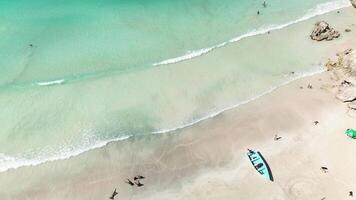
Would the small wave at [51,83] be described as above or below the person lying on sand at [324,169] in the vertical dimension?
above

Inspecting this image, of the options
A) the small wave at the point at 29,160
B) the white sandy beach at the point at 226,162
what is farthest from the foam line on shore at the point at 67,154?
the white sandy beach at the point at 226,162

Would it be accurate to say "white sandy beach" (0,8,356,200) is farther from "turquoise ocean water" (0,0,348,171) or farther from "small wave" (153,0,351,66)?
"small wave" (153,0,351,66)

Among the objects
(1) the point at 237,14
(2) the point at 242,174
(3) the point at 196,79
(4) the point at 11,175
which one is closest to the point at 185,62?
(3) the point at 196,79

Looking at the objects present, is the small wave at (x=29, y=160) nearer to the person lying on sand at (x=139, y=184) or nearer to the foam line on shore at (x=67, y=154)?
the foam line on shore at (x=67, y=154)

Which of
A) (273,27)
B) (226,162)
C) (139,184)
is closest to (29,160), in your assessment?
(139,184)

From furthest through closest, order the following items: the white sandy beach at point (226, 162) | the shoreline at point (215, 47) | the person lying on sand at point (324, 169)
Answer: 1. the shoreline at point (215, 47)
2. the person lying on sand at point (324, 169)
3. the white sandy beach at point (226, 162)

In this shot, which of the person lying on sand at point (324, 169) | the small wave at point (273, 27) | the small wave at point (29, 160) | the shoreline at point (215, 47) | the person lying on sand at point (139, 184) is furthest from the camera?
the small wave at point (273, 27)

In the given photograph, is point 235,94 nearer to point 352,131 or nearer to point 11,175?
point 352,131
